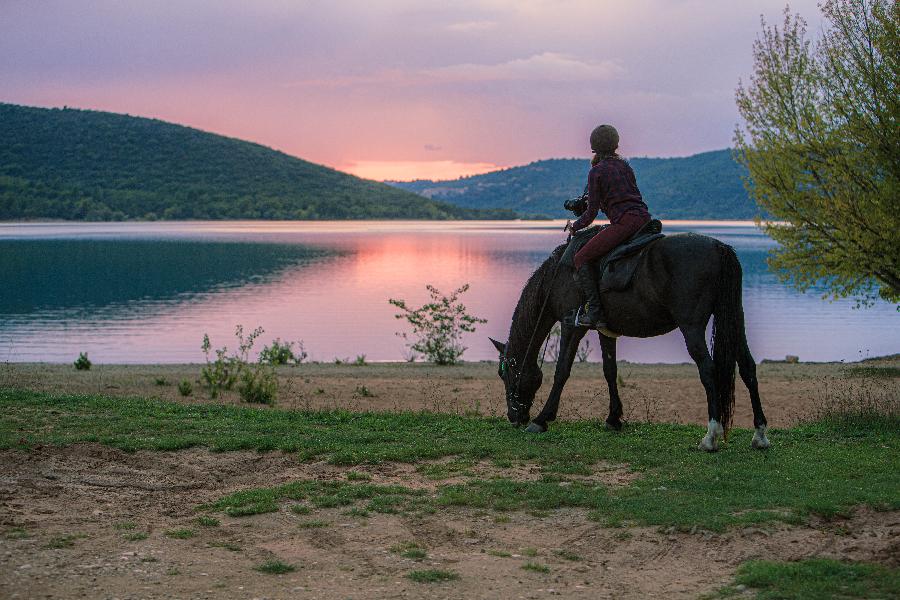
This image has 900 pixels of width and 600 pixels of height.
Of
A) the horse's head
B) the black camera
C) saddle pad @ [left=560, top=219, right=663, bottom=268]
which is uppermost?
the black camera

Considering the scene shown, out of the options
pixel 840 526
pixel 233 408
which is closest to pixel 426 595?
pixel 840 526

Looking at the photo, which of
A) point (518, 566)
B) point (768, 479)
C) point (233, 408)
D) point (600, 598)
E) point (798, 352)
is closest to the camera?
point (600, 598)

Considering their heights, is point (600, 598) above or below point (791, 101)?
below

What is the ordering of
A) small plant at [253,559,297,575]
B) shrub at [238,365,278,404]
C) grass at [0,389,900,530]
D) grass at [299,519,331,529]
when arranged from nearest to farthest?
1. small plant at [253,559,297,575]
2. grass at [299,519,331,529]
3. grass at [0,389,900,530]
4. shrub at [238,365,278,404]

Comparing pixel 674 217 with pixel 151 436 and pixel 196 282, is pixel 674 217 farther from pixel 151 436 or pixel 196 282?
pixel 151 436

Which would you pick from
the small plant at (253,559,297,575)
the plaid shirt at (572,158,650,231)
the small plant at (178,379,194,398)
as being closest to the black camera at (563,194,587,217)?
the plaid shirt at (572,158,650,231)

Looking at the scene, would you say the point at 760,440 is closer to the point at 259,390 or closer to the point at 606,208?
the point at 606,208

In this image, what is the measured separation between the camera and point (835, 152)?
17828mm

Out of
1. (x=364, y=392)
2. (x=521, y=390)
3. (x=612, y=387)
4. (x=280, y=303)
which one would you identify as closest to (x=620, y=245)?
(x=612, y=387)

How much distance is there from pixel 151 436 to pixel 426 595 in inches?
209

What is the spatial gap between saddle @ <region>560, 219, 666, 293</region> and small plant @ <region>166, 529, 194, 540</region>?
4.86 meters

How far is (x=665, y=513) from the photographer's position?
22.5 feet

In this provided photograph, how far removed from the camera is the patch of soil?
556 centimetres

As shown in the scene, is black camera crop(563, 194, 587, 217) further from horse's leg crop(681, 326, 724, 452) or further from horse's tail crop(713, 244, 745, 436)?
horse's leg crop(681, 326, 724, 452)
